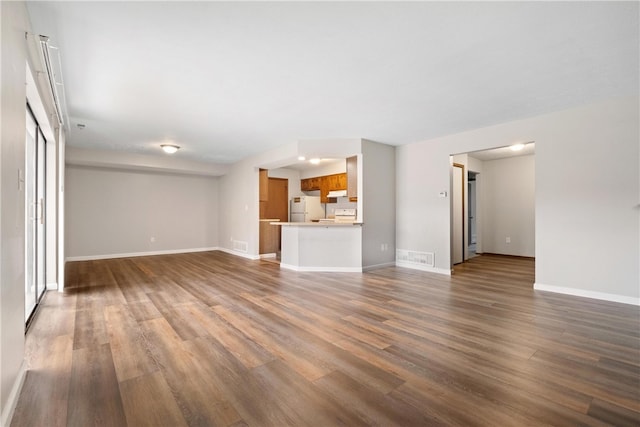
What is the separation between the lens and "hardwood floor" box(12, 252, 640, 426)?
1.58 metres

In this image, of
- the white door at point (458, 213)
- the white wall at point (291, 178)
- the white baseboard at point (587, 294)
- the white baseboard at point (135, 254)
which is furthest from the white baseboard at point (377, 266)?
the white baseboard at point (135, 254)

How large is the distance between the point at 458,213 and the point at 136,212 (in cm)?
793

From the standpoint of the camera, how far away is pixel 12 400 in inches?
62.5

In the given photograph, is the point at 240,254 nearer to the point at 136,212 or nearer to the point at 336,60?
the point at 136,212

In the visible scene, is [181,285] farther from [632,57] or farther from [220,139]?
[632,57]

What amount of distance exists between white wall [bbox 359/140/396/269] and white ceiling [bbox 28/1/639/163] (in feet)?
4.07

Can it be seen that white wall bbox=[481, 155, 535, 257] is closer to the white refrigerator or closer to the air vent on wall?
the air vent on wall

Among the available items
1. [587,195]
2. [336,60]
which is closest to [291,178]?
[336,60]

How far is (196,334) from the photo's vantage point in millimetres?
2607

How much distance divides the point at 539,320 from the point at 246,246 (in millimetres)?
5962

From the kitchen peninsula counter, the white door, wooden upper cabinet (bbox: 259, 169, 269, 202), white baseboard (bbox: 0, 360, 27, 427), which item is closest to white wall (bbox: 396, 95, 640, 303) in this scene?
the white door

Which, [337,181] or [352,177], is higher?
[337,181]

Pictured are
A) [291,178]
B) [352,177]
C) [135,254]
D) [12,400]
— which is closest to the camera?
[12,400]

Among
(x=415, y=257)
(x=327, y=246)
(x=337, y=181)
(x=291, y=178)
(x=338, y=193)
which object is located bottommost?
(x=415, y=257)
